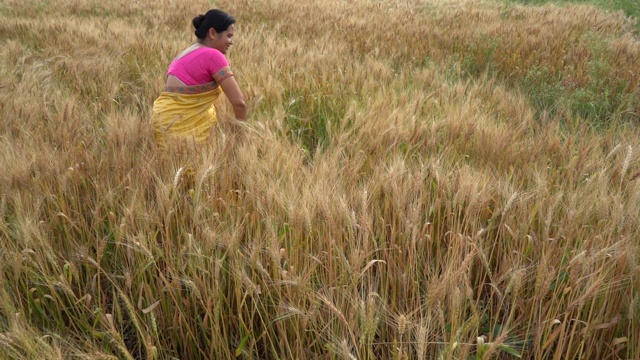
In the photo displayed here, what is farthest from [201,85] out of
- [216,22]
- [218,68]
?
[216,22]

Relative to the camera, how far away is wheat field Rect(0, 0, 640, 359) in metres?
1.11

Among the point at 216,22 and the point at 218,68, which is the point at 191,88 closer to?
the point at 218,68

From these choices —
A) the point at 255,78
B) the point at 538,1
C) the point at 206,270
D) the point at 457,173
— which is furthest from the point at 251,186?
the point at 538,1

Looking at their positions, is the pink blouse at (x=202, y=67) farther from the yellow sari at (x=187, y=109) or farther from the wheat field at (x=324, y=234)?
the wheat field at (x=324, y=234)

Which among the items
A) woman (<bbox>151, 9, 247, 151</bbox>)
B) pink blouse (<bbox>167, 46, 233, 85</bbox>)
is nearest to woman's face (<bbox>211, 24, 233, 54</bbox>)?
woman (<bbox>151, 9, 247, 151</bbox>)

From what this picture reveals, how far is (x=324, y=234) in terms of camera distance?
4.35 feet

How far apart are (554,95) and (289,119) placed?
2.07 meters

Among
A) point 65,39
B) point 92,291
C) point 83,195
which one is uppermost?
point 65,39

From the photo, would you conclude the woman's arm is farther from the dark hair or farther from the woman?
the dark hair

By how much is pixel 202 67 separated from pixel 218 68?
11 centimetres

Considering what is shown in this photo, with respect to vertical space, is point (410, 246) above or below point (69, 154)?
below

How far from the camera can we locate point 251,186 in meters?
1.57

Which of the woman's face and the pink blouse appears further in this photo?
the woman's face

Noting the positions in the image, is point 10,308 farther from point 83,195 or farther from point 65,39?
point 65,39
